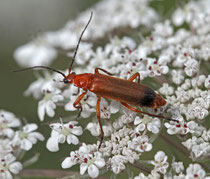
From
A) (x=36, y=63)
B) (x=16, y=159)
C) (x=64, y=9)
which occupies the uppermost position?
(x=64, y=9)

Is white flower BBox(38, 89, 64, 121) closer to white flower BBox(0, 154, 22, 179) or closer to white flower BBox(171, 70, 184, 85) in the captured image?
white flower BBox(0, 154, 22, 179)

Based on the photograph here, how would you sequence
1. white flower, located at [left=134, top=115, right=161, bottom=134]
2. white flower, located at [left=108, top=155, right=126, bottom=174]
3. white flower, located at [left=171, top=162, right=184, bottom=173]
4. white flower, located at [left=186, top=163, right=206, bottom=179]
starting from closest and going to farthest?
white flower, located at [left=186, top=163, right=206, bottom=179] < white flower, located at [left=171, top=162, right=184, bottom=173] < white flower, located at [left=108, top=155, right=126, bottom=174] < white flower, located at [left=134, top=115, right=161, bottom=134]

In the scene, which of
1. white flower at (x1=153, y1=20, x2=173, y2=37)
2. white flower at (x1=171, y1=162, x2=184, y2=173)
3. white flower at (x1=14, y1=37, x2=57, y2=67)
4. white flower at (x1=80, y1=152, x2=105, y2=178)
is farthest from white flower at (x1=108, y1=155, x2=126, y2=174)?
white flower at (x1=14, y1=37, x2=57, y2=67)

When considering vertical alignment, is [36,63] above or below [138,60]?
above

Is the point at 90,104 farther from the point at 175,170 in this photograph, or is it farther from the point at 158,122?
the point at 175,170

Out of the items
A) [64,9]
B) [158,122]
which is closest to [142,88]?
[158,122]
